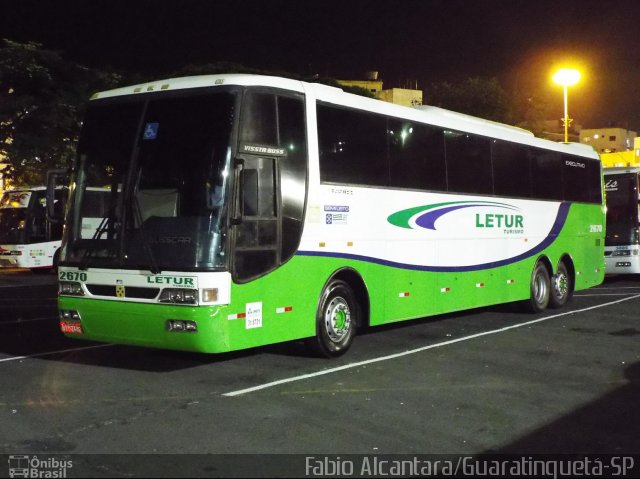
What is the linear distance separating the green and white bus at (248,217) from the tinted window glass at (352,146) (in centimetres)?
2

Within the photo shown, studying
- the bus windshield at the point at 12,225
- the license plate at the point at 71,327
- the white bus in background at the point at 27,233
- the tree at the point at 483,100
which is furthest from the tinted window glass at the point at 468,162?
the tree at the point at 483,100

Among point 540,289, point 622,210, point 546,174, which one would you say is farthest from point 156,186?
point 622,210

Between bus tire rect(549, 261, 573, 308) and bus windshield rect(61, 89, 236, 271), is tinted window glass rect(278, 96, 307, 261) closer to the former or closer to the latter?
bus windshield rect(61, 89, 236, 271)

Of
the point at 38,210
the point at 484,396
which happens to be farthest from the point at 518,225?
the point at 38,210

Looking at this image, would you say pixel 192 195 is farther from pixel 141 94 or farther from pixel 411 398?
pixel 411 398

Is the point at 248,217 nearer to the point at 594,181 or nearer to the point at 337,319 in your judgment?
the point at 337,319

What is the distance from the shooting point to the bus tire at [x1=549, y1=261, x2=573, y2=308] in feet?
51.4

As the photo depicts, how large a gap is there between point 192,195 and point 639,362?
19.5 feet

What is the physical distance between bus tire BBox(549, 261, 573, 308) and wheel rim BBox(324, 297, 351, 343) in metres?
7.09

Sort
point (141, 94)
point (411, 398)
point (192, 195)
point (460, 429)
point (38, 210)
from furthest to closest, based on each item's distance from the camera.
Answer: point (38, 210) → point (141, 94) → point (192, 195) → point (411, 398) → point (460, 429)

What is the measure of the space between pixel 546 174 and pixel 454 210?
3.83m

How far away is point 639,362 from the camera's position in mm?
9664

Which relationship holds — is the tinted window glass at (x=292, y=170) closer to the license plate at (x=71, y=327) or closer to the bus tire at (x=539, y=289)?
the license plate at (x=71, y=327)

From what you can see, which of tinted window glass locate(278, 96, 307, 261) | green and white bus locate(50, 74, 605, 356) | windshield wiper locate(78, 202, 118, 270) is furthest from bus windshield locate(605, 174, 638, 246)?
windshield wiper locate(78, 202, 118, 270)
